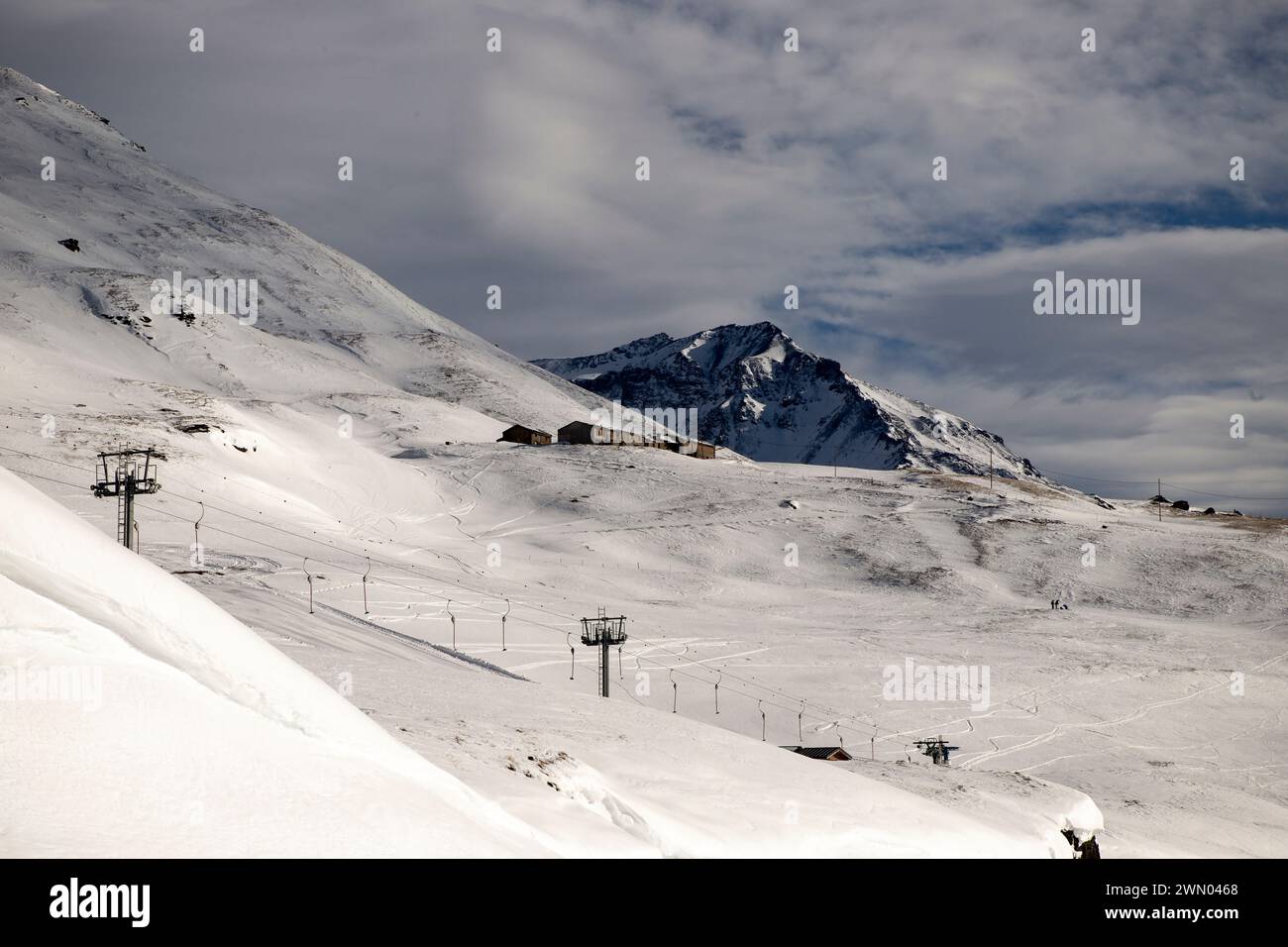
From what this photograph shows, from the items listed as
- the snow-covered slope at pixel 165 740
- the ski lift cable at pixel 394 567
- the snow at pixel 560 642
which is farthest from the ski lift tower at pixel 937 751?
the snow-covered slope at pixel 165 740

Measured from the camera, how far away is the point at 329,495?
8888 centimetres

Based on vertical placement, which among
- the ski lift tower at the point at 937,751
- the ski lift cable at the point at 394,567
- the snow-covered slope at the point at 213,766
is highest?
the snow-covered slope at the point at 213,766

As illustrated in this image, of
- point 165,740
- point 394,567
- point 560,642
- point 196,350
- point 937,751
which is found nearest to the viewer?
point 165,740

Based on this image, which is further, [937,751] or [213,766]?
[937,751]

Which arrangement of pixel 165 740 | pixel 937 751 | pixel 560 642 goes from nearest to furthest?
pixel 165 740, pixel 937 751, pixel 560 642

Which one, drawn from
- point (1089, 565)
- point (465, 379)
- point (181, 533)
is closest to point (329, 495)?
point (181, 533)

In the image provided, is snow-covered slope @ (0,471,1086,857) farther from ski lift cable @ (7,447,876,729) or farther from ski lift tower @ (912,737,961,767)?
ski lift cable @ (7,447,876,729)

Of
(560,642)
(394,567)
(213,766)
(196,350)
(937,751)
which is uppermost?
(196,350)

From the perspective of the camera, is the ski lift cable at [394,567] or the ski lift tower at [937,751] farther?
the ski lift cable at [394,567]

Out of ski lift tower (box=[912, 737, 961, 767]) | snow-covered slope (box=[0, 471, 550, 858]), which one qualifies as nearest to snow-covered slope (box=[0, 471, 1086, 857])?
snow-covered slope (box=[0, 471, 550, 858])

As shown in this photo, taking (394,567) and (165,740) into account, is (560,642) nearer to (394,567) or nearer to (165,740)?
(394,567)

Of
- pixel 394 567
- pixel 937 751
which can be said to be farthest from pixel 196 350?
pixel 937 751

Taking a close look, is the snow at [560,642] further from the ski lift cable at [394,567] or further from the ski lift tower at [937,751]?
the ski lift tower at [937,751]
